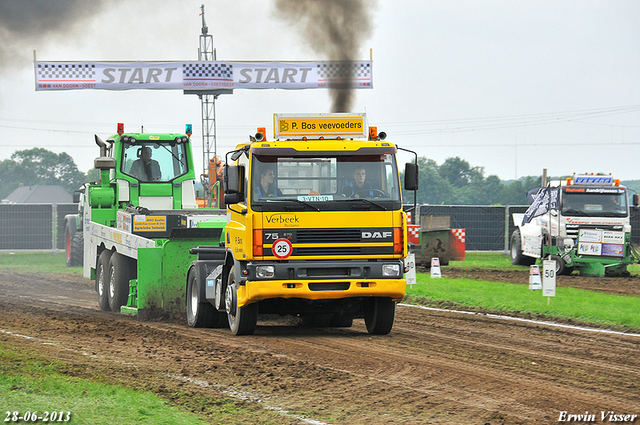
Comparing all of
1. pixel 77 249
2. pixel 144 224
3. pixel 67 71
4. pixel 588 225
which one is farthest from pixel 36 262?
pixel 588 225

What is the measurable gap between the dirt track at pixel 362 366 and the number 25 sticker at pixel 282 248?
1.16m

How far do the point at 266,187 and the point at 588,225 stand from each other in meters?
16.4

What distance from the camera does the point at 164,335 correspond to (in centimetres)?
1212

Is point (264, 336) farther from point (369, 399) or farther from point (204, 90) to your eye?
point (204, 90)

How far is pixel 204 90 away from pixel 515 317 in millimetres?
23548

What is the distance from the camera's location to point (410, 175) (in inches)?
453

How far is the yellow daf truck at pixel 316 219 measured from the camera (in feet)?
36.9

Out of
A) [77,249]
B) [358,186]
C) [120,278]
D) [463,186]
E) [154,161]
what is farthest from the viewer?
[463,186]

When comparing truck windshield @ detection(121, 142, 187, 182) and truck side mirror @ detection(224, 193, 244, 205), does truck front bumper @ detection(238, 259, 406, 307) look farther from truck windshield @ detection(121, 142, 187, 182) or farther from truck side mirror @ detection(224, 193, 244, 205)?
truck windshield @ detection(121, 142, 187, 182)

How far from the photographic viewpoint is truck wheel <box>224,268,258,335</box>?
11938mm

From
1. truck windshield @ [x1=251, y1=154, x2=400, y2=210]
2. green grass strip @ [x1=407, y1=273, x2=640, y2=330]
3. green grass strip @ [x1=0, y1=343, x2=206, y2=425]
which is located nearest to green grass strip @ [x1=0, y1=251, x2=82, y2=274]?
green grass strip @ [x1=407, y1=273, x2=640, y2=330]

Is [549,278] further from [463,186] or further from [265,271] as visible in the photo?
[463,186]

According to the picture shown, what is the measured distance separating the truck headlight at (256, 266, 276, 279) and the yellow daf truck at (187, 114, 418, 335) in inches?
Answer: 0.5

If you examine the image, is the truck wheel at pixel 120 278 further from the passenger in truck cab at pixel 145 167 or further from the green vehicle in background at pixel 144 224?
the passenger in truck cab at pixel 145 167
